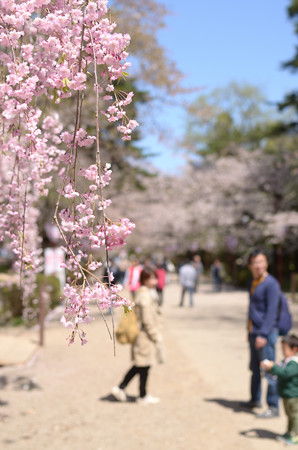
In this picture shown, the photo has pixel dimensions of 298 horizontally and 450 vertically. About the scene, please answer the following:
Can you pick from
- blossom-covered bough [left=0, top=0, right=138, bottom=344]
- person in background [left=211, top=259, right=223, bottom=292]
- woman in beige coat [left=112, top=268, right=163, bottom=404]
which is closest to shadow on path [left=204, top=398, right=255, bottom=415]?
woman in beige coat [left=112, top=268, right=163, bottom=404]

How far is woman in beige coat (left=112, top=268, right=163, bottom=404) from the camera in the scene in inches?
246

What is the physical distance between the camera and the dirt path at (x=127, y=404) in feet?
17.0

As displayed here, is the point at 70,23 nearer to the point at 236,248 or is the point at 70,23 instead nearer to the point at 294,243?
the point at 294,243

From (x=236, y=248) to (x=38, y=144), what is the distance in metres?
27.5

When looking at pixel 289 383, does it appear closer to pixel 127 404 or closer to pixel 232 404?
pixel 232 404

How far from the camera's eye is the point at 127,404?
643 centimetres

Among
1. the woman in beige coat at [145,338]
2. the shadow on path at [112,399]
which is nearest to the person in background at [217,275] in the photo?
the shadow on path at [112,399]

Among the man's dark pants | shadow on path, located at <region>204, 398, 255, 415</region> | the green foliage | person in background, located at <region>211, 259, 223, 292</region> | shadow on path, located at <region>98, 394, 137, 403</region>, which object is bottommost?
shadow on path, located at <region>98, 394, 137, 403</region>

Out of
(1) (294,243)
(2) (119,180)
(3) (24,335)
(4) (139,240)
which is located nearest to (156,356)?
(3) (24,335)

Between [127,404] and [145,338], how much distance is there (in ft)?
2.93

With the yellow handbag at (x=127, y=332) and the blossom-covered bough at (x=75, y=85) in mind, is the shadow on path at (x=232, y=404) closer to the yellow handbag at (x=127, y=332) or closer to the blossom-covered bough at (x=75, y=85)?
the yellow handbag at (x=127, y=332)

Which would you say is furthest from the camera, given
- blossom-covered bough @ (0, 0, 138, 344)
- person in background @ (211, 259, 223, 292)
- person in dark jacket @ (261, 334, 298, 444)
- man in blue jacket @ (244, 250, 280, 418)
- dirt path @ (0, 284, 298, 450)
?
person in background @ (211, 259, 223, 292)

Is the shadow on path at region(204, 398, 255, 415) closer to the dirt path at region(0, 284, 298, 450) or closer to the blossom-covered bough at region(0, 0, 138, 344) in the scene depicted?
the dirt path at region(0, 284, 298, 450)

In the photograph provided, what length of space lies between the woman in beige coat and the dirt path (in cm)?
37
